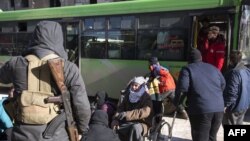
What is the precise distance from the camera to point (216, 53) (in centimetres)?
918

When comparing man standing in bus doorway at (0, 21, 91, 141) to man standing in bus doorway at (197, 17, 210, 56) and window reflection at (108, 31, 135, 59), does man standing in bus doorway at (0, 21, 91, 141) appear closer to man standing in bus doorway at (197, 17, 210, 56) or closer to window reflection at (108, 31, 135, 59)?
man standing in bus doorway at (197, 17, 210, 56)

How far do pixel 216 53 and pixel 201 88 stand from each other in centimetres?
408

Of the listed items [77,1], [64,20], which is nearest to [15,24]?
[64,20]

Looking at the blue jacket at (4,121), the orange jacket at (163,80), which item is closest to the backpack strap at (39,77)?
the blue jacket at (4,121)

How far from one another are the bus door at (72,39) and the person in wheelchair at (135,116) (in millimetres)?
5966

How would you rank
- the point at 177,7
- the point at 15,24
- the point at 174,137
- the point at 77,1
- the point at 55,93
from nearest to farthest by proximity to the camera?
the point at 55,93
the point at 174,137
the point at 177,7
the point at 15,24
the point at 77,1

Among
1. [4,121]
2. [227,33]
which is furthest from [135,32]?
[4,121]

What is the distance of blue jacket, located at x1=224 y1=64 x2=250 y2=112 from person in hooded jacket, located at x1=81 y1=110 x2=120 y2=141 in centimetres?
217

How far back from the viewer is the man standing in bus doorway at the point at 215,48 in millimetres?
9094

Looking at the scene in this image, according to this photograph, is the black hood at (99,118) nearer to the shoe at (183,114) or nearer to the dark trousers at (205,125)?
the dark trousers at (205,125)

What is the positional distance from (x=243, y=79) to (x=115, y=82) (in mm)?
5538

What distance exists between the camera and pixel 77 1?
32.6 m

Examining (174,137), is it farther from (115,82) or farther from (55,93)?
(55,93)

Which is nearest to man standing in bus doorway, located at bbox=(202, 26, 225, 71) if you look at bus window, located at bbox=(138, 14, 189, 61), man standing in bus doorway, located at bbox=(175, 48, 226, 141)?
bus window, located at bbox=(138, 14, 189, 61)
